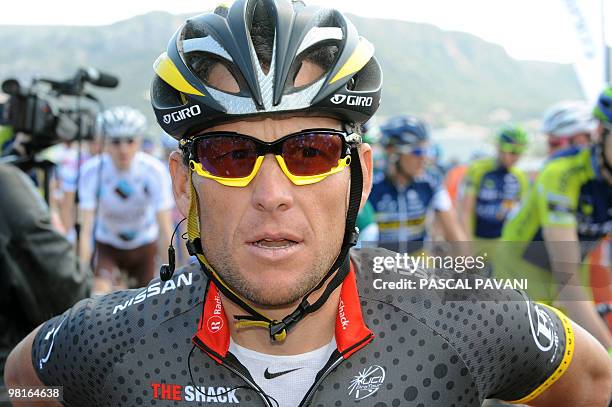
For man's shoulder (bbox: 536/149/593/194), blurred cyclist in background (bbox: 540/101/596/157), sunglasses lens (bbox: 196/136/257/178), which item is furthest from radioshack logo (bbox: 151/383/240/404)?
blurred cyclist in background (bbox: 540/101/596/157)

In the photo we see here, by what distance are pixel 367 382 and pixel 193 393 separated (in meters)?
0.57

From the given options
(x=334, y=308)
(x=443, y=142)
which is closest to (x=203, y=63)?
(x=334, y=308)

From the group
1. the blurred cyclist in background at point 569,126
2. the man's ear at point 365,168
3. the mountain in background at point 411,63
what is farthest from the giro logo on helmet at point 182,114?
the mountain in background at point 411,63

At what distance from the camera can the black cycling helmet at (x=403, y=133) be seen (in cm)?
699

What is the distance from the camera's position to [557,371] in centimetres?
216

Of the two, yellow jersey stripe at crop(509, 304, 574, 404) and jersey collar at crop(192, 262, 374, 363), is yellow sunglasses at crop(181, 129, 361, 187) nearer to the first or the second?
jersey collar at crop(192, 262, 374, 363)

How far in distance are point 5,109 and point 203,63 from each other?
2345 millimetres

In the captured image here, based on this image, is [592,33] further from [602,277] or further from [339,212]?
[339,212]

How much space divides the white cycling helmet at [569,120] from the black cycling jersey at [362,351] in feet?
21.9

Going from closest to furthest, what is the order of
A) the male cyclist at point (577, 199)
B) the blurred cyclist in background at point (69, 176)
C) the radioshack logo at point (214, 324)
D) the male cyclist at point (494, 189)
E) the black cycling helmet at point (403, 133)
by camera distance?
the radioshack logo at point (214, 324) → the male cyclist at point (577, 199) → the black cycling helmet at point (403, 133) → the blurred cyclist in background at point (69, 176) → the male cyclist at point (494, 189)

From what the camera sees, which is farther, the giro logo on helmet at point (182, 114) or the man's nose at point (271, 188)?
the giro logo on helmet at point (182, 114)

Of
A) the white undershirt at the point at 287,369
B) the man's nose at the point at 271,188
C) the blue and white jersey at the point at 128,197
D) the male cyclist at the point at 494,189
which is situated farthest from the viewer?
the male cyclist at the point at 494,189
